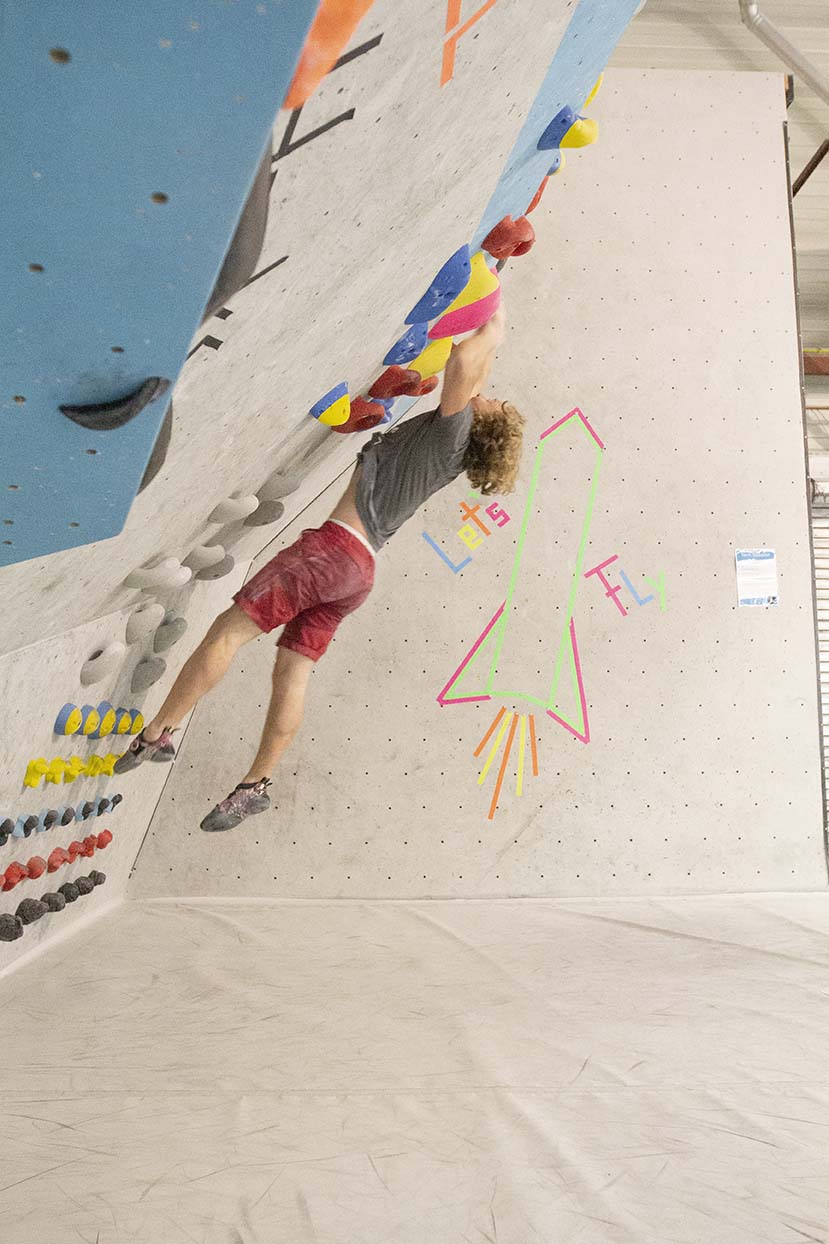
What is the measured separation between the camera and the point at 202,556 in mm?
2129

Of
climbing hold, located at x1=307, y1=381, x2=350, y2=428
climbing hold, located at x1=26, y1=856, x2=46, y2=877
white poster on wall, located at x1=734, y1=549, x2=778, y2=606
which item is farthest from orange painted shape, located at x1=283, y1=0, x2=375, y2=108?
white poster on wall, located at x1=734, y1=549, x2=778, y2=606

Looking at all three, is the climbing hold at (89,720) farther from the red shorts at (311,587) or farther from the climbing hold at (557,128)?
the climbing hold at (557,128)

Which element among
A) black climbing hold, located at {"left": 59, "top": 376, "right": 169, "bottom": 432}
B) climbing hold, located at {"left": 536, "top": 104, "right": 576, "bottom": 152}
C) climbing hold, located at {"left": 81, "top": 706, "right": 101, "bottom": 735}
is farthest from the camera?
climbing hold, located at {"left": 81, "top": 706, "right": 101, "bottom": 735}

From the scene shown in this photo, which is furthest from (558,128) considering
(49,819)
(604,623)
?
→ (604,623)

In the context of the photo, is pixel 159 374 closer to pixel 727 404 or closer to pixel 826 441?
pixel 727 404

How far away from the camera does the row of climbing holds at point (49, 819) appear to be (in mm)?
1759

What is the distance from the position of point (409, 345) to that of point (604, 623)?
1.77 m

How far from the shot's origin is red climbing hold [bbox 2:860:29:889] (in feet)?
5.99

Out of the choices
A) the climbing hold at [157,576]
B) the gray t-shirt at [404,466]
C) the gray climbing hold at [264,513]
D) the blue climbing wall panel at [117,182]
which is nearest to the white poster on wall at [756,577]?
the gray t-shirt at [404,466]

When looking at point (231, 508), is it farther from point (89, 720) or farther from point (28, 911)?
point (28, 911)

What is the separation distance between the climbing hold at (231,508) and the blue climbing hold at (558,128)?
0.84m

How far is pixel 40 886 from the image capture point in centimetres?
215

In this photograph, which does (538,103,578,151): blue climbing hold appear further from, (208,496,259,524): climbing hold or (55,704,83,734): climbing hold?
(55,704,83,734): climbing hold

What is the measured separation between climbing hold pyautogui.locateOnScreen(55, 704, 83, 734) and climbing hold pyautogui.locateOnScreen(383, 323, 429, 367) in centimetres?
91
